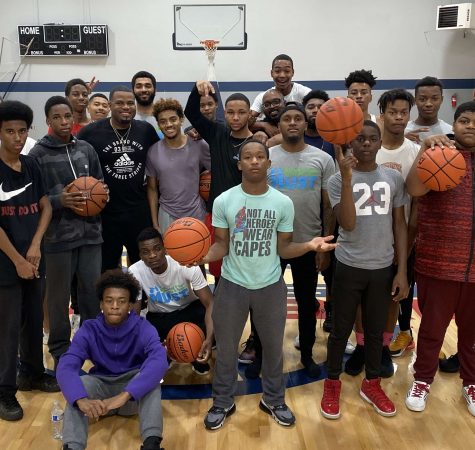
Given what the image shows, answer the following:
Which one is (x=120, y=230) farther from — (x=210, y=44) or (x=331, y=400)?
(x=210, y=44)

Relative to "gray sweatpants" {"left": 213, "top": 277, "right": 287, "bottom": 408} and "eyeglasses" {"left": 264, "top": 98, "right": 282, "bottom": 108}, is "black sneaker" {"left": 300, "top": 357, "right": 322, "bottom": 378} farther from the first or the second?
"eyeglasses" {"left": 264, "top": 98, "right": 282, "bottom": 108}

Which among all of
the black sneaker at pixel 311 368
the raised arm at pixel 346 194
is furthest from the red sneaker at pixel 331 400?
the raised arm at pixel 346 194

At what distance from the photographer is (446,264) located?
117 inches

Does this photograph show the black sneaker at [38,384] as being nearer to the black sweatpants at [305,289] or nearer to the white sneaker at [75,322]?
the white sneaker at [75,322]

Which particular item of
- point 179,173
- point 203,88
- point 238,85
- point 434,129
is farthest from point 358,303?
point 238,85

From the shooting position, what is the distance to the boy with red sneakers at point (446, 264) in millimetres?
2918

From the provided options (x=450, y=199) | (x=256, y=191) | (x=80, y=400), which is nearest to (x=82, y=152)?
(x=256, y=191)

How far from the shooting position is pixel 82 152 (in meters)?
3.37

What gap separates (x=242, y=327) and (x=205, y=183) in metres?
1.23

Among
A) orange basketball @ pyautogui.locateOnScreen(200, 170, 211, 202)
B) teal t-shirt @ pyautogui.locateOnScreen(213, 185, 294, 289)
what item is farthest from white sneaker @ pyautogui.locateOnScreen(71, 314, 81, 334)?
teal t-shirt @ pyautogui.locateOnScreen(213, 185, 294, 289)

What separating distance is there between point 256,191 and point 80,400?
144cm

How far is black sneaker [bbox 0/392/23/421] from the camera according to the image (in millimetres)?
3029

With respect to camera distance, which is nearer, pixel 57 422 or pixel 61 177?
pixel 57 422

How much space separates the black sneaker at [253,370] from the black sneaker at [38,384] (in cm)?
129
